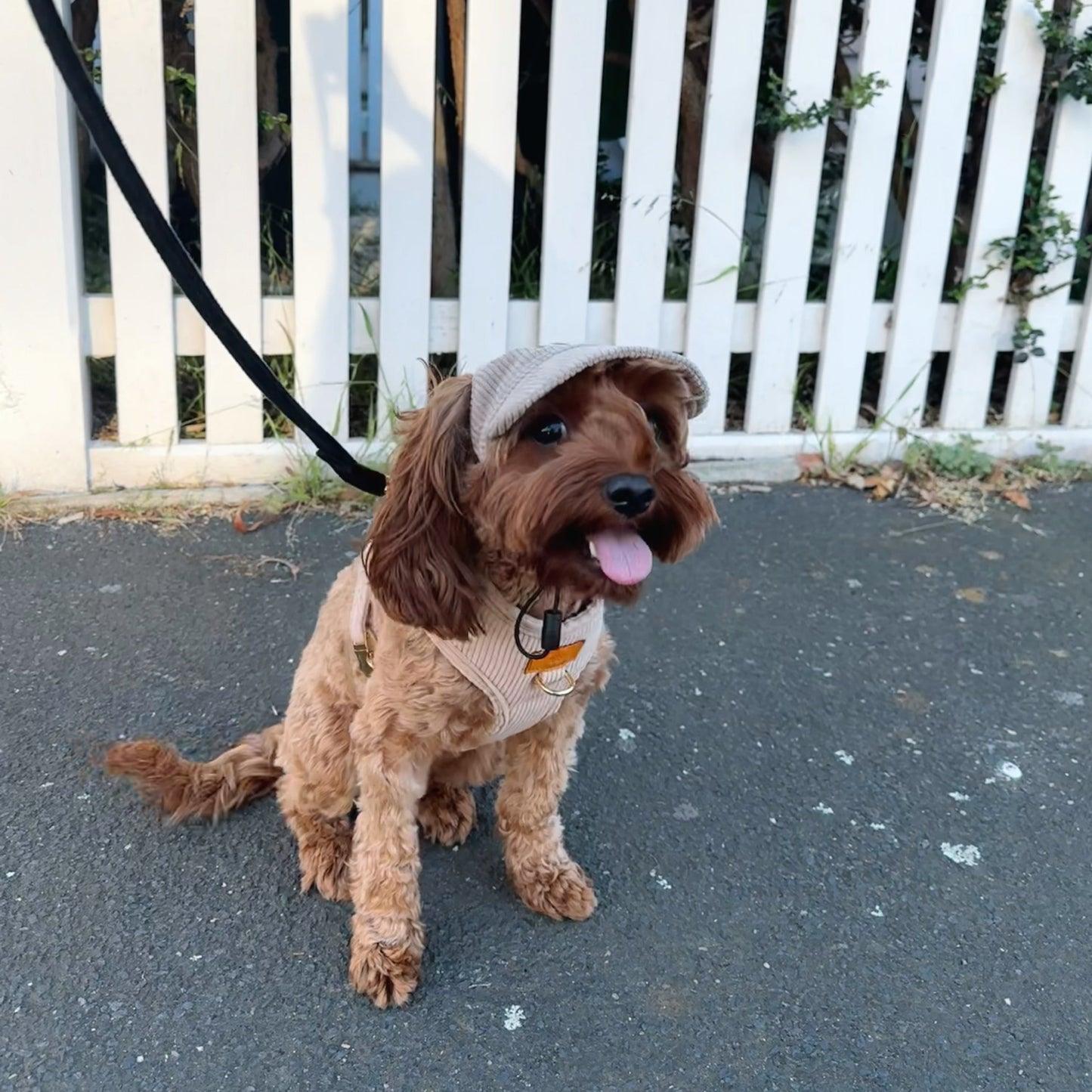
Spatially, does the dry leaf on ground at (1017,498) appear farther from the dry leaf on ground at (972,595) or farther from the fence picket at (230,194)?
the fence picket at (230,194)

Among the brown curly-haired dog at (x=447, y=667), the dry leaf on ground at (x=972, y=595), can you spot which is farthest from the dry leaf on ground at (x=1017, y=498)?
the brown curly-haired dog at (x=447, y=667)

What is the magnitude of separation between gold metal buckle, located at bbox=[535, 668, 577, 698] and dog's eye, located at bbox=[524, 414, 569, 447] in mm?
512

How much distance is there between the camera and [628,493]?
1.90 meters

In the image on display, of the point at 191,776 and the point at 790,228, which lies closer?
the point at 191,776

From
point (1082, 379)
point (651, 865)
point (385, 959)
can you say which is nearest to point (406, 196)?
point (651, 865)

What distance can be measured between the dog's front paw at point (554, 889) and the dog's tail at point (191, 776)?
2.33ft

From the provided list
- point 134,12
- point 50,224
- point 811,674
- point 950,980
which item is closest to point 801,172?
point 811,674

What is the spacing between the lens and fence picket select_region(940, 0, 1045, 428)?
466 cm

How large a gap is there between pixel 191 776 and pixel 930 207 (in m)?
3.86

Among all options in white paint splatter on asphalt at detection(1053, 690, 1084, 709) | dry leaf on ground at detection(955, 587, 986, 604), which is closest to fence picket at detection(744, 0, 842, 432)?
dry leaf on ground at detection(955, 587, 986, 604)

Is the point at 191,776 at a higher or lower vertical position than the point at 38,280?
lower

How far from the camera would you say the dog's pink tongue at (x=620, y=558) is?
6.39ft

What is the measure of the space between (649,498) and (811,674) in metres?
1.81

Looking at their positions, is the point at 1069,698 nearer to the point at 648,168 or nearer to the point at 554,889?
the point at 554,889
